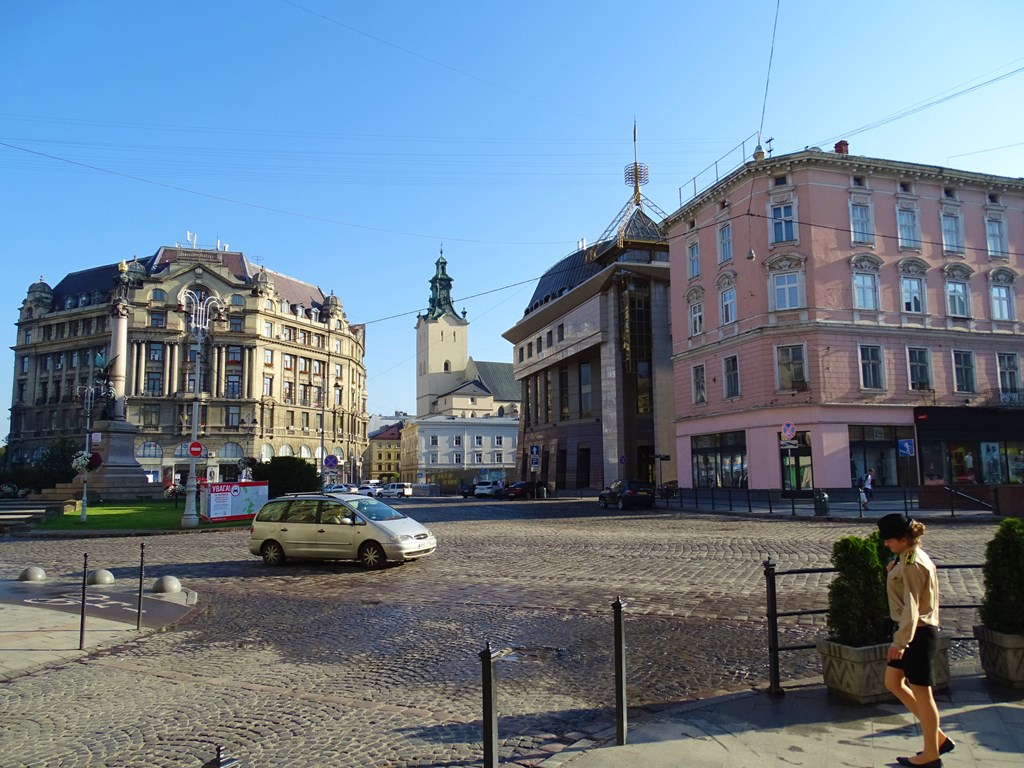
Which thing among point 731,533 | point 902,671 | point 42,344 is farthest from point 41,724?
point 42,344

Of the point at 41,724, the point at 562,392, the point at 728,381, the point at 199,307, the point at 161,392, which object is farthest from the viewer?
the point at 161,392

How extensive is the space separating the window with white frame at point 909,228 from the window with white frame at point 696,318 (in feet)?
35.1

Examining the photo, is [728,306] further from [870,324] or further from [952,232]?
[952,232]

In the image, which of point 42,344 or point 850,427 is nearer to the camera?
point 850,427

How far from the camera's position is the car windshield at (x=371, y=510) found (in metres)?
15.5

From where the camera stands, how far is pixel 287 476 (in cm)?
3112

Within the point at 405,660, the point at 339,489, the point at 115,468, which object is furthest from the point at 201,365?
the point at 405,660

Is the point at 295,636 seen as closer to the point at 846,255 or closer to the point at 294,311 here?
the point at 846,255

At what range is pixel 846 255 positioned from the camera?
117ft

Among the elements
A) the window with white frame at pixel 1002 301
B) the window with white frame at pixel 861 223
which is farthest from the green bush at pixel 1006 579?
the window with white frame at pixel 1002 301

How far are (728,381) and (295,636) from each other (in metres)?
33.3

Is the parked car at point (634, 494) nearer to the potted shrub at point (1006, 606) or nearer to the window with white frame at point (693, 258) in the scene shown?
the window with white frame at point (693, 258)

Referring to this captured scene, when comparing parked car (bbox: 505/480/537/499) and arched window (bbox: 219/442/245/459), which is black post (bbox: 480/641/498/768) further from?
arched window (bbox: 219/442/245/459)

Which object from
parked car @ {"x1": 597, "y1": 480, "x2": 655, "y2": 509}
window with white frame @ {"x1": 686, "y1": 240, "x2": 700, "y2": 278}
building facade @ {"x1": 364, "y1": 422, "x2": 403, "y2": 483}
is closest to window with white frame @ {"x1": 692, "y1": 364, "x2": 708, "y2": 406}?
window with white frame @ {"x1": 686, "y1": 240, "x2": 700, "y2": 278}
